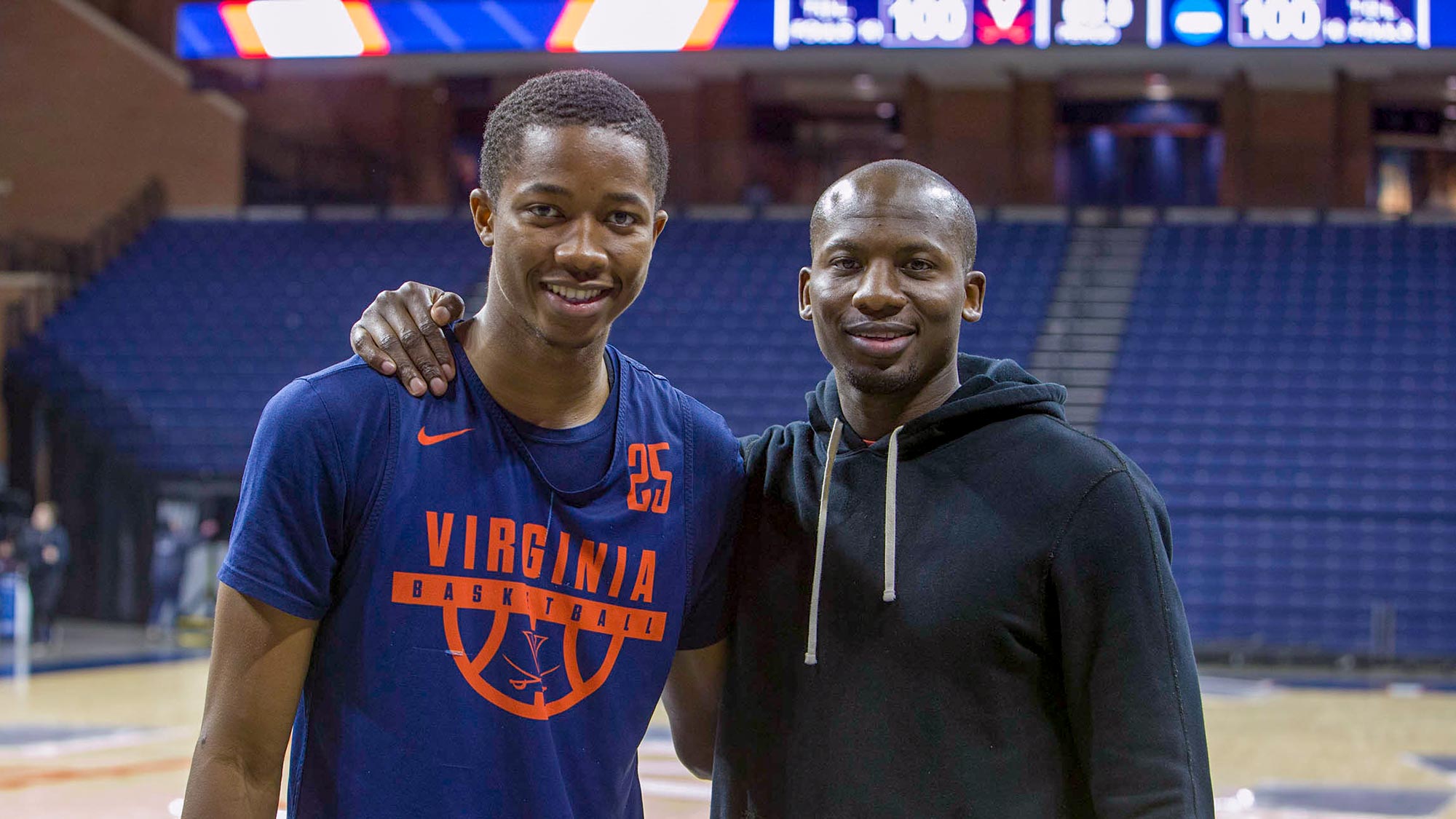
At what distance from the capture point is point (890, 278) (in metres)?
1.89

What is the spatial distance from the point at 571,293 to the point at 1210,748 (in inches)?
248

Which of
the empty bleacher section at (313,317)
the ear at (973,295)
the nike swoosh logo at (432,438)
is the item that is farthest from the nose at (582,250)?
the empty bleacher section at (313,317)

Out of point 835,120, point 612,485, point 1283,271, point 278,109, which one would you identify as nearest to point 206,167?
point 278,109

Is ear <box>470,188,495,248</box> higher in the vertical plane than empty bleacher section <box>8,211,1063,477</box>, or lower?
lower

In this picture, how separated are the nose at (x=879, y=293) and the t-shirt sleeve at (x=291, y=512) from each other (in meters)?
0.67

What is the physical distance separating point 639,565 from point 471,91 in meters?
17.0

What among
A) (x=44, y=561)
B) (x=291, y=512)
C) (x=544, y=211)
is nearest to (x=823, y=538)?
(x=544, y=211)

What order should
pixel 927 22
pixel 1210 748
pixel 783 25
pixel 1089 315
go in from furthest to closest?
pixel 1089 315 < pixel 783 25 < pixel 927 22 < pixel 1210 748

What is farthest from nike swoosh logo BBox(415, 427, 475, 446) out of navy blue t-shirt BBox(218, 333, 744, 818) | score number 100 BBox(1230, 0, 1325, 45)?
score number 100 BBox(1230, 0, 1325, 45)

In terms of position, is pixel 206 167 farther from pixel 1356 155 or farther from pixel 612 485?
pixel 612 485

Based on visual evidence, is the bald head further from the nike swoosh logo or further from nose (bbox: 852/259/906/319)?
the nike swoosh logo

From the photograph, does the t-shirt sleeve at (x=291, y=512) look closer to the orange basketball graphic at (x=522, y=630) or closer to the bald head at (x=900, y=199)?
the orange basketball graphic at (x=522, y=630)

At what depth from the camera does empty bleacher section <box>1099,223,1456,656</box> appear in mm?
11336

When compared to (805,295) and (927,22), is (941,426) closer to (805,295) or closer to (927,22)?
(805,295)
